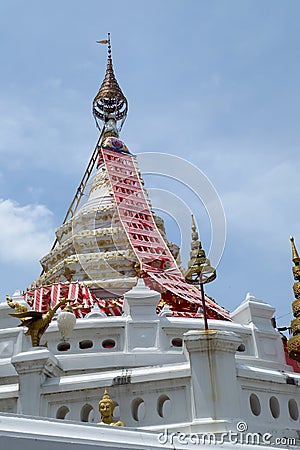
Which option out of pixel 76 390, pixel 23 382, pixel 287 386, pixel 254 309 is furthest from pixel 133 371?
pixel 254 309

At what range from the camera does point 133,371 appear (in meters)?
12.9

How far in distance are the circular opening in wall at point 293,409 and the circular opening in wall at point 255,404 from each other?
3.61 feet

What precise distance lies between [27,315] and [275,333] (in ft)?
33.7

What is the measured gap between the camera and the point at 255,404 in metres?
13.0

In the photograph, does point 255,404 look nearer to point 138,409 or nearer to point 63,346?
point 138,409

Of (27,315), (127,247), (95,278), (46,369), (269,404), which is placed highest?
(127,247)

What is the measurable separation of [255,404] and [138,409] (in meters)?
2.69

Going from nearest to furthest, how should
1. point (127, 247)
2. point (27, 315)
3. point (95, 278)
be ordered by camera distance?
point (27, 315), point (95, 278), point (127, 247)

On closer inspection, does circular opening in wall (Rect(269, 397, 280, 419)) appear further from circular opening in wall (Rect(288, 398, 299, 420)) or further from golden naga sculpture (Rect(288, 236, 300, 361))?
golden naga sculpture (Rect(288, 236, 300, 361))

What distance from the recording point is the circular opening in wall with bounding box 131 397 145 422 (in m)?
12.4

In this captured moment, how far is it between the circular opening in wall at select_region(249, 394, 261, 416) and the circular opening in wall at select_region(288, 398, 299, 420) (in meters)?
1.10

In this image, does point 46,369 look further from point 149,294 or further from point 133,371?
point 149,294

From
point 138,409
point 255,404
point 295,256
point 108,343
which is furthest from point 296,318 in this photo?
point 138,409

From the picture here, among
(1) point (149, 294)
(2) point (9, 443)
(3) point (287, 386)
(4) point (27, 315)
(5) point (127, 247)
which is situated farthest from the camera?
(5) point (127, 247)
